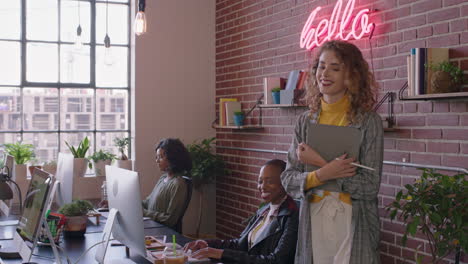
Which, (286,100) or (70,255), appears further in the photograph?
(286,100)

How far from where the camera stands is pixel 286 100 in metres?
4.12

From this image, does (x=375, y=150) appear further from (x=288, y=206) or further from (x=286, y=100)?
(x=286, y=100)

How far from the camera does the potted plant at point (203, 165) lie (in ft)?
16.8

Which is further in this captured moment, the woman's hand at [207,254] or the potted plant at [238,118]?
the potted plant at [238,118]

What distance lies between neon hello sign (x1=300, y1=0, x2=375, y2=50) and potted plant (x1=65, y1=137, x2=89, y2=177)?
2263 millimetres

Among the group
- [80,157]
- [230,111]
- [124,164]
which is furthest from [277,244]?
[80,157]

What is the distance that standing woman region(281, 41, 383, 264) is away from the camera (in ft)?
7.59

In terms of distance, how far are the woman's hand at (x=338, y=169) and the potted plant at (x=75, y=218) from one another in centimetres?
150

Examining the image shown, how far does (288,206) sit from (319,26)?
65.0 inches

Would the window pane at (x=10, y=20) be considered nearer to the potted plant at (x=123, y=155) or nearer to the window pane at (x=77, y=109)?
the window pane at (x=77, y=109)

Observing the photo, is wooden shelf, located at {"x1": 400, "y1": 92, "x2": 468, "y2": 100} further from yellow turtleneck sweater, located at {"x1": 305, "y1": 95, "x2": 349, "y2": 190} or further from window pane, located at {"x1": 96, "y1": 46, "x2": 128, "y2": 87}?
window pane, located at {"x1": 96, "y1": 46, "x2": 128, "y2": 87}

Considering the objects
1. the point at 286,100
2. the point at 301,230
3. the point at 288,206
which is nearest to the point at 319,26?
the point at 286,100

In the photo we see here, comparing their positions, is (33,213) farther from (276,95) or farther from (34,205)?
(276,95)

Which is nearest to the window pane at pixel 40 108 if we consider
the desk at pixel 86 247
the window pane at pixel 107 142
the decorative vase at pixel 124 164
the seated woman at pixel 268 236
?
the window pane at pixel 107 142
